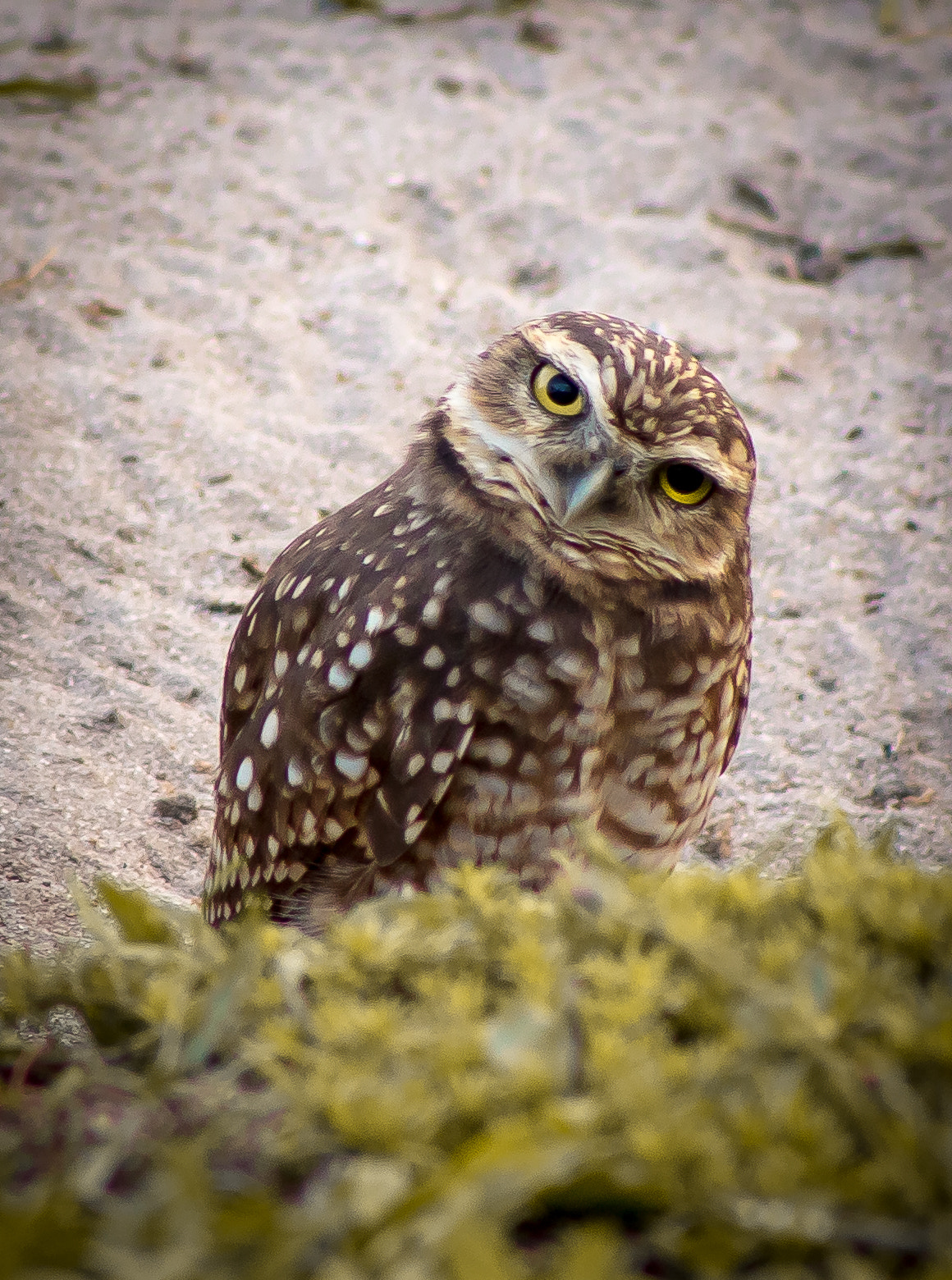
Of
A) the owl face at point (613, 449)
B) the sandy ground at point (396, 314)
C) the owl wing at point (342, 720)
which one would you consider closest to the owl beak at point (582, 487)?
the owl face at point (613, 449)

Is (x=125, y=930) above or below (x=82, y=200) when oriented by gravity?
below

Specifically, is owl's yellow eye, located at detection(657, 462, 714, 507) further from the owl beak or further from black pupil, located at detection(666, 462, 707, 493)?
the owl beak

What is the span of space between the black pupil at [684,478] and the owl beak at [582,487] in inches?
5.3

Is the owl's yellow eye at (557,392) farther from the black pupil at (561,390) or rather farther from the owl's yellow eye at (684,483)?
the owl's yellow eye at (684,483)

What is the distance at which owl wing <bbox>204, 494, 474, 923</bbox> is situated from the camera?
2043 mm

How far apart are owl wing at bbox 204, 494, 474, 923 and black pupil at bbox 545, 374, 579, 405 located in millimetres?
355

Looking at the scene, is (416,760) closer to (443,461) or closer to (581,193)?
(443,461)

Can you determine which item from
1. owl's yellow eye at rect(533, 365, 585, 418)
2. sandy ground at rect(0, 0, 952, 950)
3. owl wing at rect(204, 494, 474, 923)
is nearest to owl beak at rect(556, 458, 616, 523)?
owl's yellow eye at rect(533, 365, 585, 418)

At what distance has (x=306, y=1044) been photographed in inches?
45.8

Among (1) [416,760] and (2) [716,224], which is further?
(2) [716,224]

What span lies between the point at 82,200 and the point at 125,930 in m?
4.05

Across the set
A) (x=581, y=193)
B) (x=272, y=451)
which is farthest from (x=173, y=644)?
(x=581, y=193)

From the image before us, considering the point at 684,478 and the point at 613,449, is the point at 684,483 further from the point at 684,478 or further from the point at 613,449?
the point at 613,449

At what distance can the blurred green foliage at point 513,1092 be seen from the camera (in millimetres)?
875
